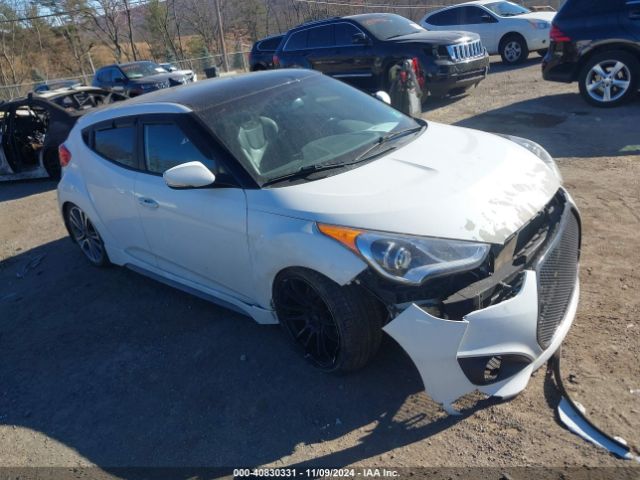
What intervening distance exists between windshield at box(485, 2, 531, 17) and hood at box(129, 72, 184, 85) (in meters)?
9.21

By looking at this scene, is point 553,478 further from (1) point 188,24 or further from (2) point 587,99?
(1) point 188,24

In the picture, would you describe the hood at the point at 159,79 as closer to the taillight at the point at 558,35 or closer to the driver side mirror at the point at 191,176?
the taillight at the point at 558,35

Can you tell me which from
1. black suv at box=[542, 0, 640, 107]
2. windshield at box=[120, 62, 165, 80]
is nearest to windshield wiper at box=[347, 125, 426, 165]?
black suv at box=[542, 0, 640, 107]

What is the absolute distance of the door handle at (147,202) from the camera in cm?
390

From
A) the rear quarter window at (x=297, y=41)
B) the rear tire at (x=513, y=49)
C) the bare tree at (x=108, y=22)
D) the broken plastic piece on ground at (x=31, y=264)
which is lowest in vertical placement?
the broken plastic piece on ground at (x=31, y=264)

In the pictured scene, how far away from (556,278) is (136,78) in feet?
55.1

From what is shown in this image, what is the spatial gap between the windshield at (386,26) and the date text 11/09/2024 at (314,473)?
9.55 metres

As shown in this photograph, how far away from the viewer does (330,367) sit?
316 cm

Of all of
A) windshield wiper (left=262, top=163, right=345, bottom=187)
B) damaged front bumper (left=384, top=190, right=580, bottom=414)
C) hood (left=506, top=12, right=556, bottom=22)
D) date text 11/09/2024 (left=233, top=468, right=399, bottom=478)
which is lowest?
date text 11/09/2024 (left=233, top=468, right=399, bottom=478)

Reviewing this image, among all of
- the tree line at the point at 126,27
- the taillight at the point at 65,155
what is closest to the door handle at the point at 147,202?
the taillight at the point at 65,155

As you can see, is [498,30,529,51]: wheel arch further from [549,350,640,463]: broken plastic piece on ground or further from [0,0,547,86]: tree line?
[0,0,547,86]: tree line

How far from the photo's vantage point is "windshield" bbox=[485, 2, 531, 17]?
47.0 ft

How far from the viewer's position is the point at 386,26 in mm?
10977

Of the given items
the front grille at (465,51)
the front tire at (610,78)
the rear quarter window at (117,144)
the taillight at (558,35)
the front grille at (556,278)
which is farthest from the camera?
the front grille at (465,51)
